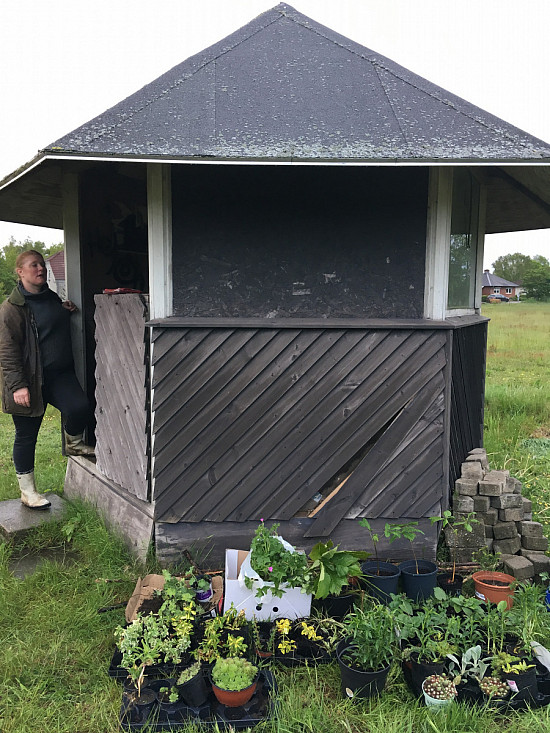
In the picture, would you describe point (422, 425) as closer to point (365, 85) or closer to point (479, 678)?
point (479, 678)

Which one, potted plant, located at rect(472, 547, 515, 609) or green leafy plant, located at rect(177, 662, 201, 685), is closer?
green leafy plant, located at rect(177, 662, 201, 685)

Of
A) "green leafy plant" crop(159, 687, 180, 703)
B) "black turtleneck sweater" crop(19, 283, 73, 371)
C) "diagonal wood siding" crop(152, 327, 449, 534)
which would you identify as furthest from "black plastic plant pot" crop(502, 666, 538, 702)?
"black turtleneck sweater" crop(19, 283, 73, 371)

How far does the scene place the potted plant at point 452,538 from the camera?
13.2ft

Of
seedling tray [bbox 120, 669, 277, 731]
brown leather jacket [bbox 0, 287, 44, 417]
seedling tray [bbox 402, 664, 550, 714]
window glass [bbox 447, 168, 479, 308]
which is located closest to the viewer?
seedling tray [bbox 120, 669, 277, 731]

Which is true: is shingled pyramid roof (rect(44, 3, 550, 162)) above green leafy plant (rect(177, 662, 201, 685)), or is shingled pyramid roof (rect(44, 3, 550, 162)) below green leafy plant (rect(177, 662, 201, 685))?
above

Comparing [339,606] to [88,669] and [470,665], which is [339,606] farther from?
[88,669]

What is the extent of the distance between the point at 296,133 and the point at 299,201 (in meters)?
0.53

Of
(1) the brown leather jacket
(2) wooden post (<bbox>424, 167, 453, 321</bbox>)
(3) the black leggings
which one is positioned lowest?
(3) the black leggings

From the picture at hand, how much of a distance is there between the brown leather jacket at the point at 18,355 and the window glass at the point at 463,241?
3.71m

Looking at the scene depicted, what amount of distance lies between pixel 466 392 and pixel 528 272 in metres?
93.0

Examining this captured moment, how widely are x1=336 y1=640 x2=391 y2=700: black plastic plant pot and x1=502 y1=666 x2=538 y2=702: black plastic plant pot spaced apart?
2.13 ft

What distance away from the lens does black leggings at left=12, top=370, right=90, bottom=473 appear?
5.47 meters

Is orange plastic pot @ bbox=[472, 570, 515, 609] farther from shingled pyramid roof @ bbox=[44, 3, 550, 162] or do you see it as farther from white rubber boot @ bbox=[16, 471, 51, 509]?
white rubber boot @ bbox=[16, 471, 51, 509]

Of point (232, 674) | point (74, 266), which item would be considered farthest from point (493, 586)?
point (74, 266)
